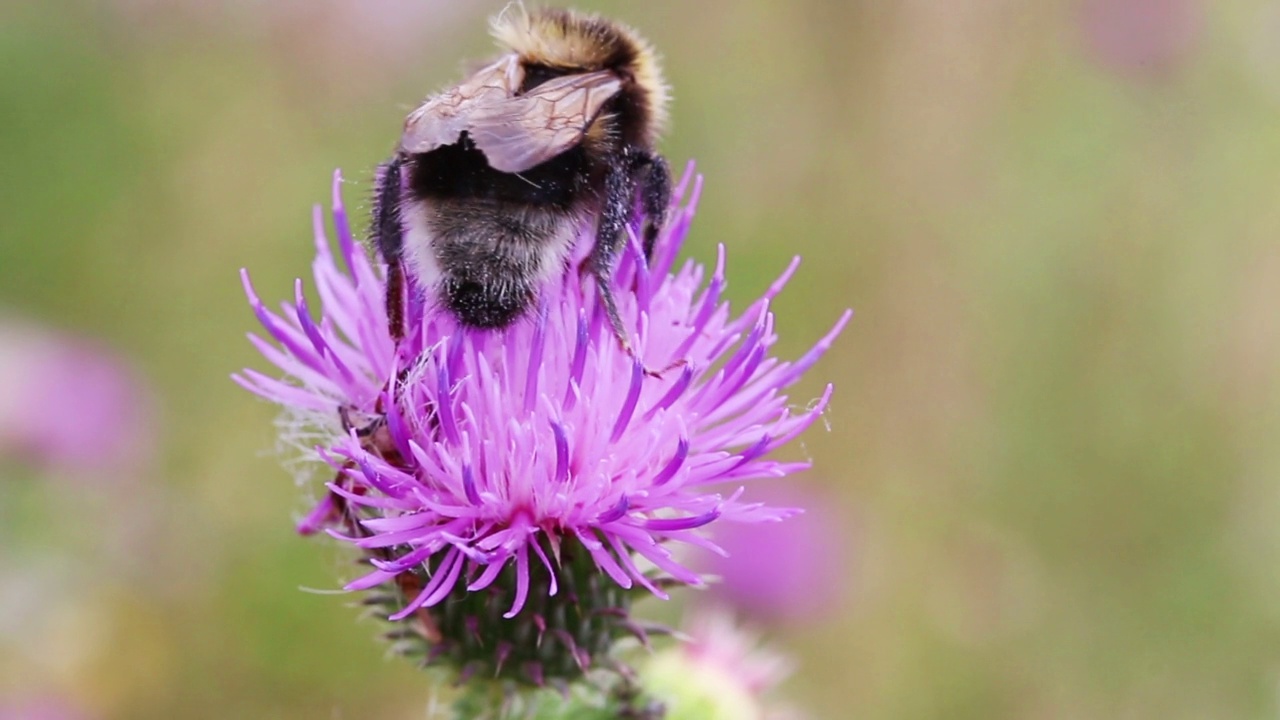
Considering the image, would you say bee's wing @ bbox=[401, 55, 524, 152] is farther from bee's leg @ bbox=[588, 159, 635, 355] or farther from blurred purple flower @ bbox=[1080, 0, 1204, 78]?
blurred purple flower @ bbox=[1080, 0, 1204, 78]

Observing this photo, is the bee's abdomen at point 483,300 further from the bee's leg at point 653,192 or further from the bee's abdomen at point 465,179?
the bee's leg at point 653,192

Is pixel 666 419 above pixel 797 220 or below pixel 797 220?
below

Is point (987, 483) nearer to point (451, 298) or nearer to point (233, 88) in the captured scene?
point (451, 298)

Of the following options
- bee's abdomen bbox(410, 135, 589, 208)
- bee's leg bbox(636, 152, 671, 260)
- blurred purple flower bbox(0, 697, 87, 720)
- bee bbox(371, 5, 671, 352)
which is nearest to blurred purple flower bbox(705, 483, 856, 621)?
blurred purple flower bbox(0, 697, 87, 720)

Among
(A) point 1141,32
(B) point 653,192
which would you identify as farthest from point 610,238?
(A) point 1141,32

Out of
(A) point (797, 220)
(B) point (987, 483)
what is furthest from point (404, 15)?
(B) point (987, 483)

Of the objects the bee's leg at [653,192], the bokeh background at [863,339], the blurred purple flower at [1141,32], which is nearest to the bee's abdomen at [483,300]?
the bee's leg at [653,192]

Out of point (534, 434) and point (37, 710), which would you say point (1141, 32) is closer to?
point (534, 434)
